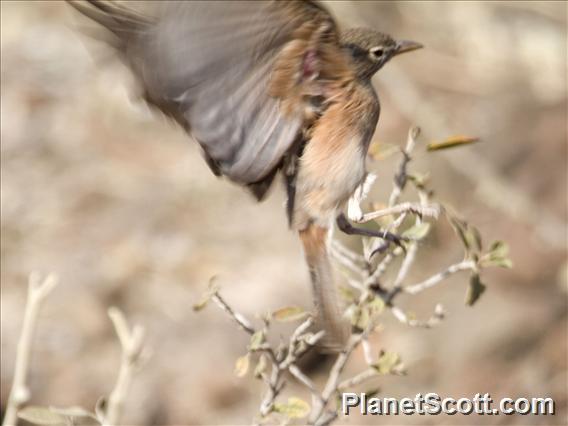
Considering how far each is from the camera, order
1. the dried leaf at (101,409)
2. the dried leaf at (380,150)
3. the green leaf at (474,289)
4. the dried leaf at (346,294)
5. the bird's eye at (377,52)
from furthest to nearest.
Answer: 1. the bird's eye at (377,52)
2. the dried leaf at (346,294)
3. the dried leaf at (380,150)
4. the green leaf at (474,289)
5. the dried leaf at (101,409)

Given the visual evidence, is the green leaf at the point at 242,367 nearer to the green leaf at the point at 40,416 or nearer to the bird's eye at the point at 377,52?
the green leaf at the point at 40,416

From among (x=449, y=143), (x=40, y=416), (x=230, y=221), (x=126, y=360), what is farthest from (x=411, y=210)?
(x=230, y=221)

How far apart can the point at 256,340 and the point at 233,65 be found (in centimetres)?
71

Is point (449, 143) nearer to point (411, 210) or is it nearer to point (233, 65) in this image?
point (411, 210)

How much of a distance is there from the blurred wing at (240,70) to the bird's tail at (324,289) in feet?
1.15

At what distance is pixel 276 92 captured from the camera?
3.42 m

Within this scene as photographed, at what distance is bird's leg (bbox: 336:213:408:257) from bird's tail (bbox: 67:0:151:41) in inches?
34.7

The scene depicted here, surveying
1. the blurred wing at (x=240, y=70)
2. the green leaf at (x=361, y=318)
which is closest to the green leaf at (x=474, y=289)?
the green leaf at (x=361, y=318)

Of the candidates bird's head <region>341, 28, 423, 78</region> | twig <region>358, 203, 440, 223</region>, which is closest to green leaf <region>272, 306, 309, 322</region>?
twig <region>358, 203, 440, 223</region>

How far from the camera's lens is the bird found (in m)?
3.14

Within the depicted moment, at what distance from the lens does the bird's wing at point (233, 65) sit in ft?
10.2

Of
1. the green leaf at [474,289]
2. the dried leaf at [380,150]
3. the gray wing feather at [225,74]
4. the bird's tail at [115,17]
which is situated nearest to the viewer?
the gray wing feather at [225,74]

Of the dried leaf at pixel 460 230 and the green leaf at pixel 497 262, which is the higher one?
the dried leaf at pixel 460 230

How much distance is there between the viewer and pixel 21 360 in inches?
141
